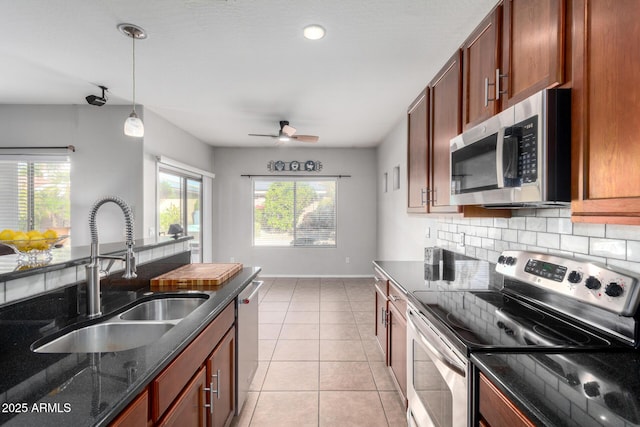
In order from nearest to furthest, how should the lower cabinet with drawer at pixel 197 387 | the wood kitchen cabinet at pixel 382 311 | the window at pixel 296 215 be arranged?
the lower cabinet with drawer at pixel 197 387, the wood kitchen cabinet at pixel 382 311, the window at pixel 296 215

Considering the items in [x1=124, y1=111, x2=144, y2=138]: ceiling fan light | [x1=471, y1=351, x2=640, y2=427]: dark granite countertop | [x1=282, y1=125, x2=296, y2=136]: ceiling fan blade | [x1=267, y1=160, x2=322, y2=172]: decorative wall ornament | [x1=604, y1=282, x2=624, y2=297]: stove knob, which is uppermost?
[x1=282, y1=125, x2=296, y2=136]: ceiling fan blade

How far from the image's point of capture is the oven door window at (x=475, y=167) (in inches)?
56.1

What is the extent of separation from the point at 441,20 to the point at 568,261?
1649 mm

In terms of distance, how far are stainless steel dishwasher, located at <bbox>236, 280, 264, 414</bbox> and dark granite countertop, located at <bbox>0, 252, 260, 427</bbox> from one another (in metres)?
0.59

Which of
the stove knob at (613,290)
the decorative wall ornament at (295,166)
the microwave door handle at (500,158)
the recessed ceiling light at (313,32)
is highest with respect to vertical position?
the recessed ceiling light at (313,32)

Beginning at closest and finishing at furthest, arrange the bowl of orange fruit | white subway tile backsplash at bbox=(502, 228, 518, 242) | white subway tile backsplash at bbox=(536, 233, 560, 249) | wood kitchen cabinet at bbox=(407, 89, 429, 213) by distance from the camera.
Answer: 1. the bowl of orange fruit
2. white subway tile backsplash at bbox=(536, 233, 560, 249)
3. white subway tile backsplash at bbox=(502, 228, 518, 242)
4. wood kitchen cabinet at bbox=(407, 89, 429, 213)

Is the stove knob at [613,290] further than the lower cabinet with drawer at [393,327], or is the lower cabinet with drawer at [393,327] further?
the lower cabinet with drawer at [393,327]

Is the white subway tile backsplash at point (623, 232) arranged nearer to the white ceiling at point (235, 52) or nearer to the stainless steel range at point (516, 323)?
the stainless steel range at point (516, 323)

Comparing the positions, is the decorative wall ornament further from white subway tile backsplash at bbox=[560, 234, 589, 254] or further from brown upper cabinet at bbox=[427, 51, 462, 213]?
white subway tile backsplash at bbox=[560, 234, 589, 254]

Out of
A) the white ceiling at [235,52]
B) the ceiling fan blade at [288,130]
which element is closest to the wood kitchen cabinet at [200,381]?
the white ceiling at [235,52]

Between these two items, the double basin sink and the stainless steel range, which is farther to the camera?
the double basin sink

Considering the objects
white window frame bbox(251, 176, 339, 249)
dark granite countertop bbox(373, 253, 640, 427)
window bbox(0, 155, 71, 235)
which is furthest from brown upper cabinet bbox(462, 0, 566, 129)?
white window frame bbox(251, 176, 339, 249)

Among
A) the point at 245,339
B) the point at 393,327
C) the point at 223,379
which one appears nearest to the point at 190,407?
the point at 223,379

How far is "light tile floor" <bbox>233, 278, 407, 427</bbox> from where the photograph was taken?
216 centimetres
